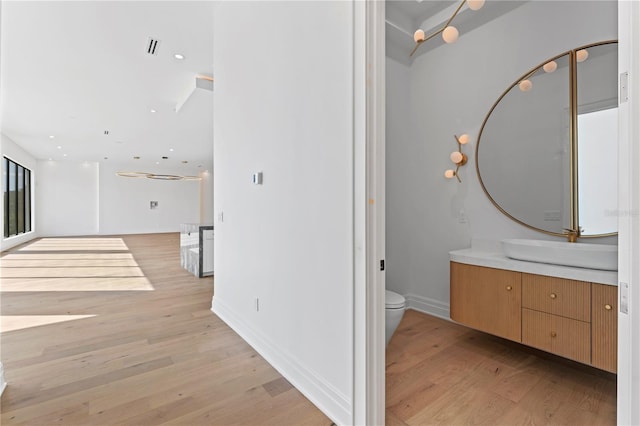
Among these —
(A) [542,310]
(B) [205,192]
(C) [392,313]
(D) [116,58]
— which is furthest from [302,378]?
(B) [205,192]

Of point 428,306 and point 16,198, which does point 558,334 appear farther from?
point 16,198

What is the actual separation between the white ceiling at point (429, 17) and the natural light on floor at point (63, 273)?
165 inches

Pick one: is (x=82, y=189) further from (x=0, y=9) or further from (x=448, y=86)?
(x=448, y=86)

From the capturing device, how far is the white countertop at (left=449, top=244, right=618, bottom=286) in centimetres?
190

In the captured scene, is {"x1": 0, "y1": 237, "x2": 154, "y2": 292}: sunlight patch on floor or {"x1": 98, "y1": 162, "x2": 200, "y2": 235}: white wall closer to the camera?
{"x1": 0, "y1": 237, "x2": 154, "y2": 292}: sunlight patch on floor

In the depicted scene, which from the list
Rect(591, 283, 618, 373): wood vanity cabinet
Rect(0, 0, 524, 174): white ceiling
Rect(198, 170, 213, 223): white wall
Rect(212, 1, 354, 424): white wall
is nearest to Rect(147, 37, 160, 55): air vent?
Rect(0, 0, 524, 174): white ceiling

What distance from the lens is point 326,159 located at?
178cm

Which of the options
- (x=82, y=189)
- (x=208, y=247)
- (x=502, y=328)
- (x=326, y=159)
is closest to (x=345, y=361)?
(x=326, y=159)

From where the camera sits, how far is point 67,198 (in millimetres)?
11508

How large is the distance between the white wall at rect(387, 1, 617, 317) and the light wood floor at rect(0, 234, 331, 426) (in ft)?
6.59

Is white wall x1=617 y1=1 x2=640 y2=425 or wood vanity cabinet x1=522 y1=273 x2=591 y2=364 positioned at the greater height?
white wall x1=617 y1=1 x2=640 y2=425

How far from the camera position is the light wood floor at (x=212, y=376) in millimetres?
1736

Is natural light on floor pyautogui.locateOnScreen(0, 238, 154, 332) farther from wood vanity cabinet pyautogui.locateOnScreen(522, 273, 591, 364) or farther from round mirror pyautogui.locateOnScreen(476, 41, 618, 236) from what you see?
round mirror pyautogui.locateOnScreen(476, 41, 618, 236)

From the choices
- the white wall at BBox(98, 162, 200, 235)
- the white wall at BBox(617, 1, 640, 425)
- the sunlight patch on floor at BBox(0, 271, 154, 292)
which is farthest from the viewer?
the white wall at BBox(98, 162, 200, 235)
